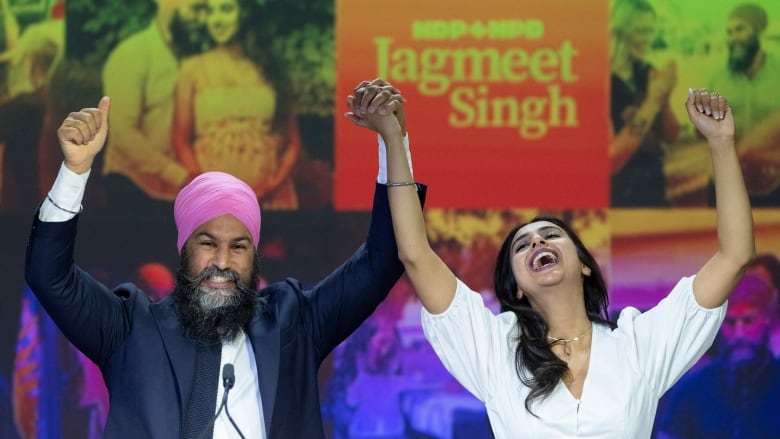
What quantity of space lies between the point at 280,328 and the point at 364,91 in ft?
2.21

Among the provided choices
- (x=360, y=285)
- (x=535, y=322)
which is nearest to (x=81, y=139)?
Result: (x=360, y=285)

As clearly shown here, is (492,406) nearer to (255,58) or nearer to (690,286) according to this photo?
(690,286)

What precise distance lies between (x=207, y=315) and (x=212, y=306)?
0.03m

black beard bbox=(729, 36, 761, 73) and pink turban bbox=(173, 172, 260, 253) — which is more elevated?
black beard bbox=(729, 36, 761, 73)

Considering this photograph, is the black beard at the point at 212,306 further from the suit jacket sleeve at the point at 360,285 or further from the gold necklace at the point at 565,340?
the gold necklace at the point at 565,340

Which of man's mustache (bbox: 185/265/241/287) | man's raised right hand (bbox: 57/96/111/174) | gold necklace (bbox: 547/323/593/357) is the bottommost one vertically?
gold necklace (bbox: 547/323/593/357)

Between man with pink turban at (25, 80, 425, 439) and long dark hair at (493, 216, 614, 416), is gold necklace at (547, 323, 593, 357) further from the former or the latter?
man with pink turban at (25, 80, 425, 439)

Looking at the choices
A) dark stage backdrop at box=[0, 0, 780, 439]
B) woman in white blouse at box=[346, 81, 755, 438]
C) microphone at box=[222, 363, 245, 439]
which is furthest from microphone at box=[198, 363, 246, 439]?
dark stage backdrop at box=[0, 0, 780, 439]

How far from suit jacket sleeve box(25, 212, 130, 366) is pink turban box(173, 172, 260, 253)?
294 mm

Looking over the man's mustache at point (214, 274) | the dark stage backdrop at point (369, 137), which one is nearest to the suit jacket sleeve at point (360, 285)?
the man's mustache at point (214, 274)

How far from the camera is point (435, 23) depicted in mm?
5145

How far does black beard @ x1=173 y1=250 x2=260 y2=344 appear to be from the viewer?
3.37 metres

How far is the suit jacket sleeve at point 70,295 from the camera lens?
315 centimetres

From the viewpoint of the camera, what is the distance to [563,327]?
11.4ft
